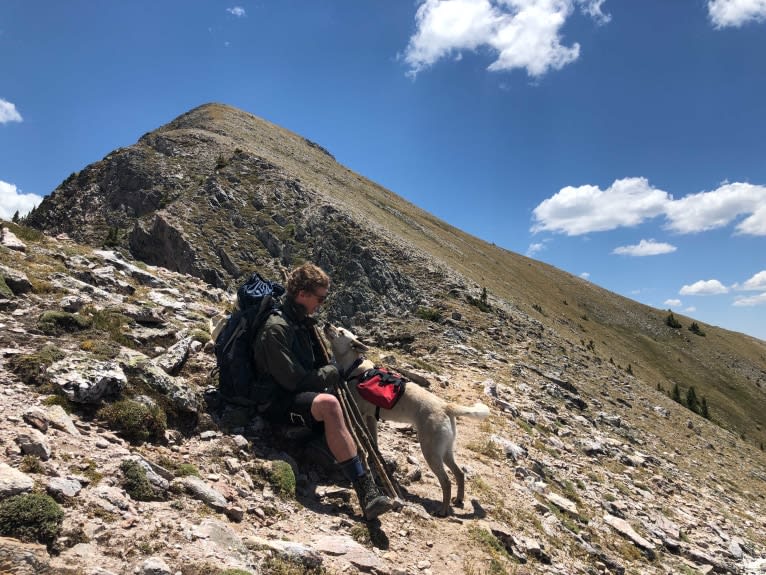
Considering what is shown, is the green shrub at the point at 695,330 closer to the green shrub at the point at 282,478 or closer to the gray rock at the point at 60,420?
the green shrub at the point at 282,478

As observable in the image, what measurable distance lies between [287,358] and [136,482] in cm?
205

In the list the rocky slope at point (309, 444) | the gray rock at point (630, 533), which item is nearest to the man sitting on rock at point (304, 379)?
the rocky slope at point (309, 444)

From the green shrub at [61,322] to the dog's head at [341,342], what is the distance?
12.4ft

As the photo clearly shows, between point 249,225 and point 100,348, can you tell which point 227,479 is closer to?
point 100,348

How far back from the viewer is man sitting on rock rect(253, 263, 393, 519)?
218 inches

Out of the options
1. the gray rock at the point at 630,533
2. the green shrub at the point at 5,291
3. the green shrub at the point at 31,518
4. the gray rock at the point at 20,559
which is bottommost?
the gray rock at the point at 630,533

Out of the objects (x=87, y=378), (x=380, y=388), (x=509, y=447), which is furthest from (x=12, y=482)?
(x=509, y=447)

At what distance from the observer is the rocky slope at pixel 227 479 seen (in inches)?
156

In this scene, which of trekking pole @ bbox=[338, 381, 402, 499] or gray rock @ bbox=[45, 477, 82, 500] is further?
trekking pole @ bbox=[338, 381, 402, 499]

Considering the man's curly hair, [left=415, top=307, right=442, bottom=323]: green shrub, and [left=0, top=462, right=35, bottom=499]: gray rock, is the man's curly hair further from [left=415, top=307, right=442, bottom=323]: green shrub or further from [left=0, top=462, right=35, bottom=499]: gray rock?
[left=415, top=307, right=442, bottom=323]: green shrub

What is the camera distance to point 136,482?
4.43 m

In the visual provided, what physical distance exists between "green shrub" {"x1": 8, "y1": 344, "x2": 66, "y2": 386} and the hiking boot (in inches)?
153

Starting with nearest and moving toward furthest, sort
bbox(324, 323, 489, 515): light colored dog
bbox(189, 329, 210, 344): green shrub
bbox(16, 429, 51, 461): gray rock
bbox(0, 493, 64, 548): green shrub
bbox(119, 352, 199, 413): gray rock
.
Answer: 1. bbox(0, 493, 64, 548): green shrub
2. bbox(16, 429, 51, 461): gray rock
3. bbox(119, 352, 199, 413): gray rock
4. bbox(324, 323, 489, 515): light colored dog
5. bbox(189, 329, 210, 344): green shrub

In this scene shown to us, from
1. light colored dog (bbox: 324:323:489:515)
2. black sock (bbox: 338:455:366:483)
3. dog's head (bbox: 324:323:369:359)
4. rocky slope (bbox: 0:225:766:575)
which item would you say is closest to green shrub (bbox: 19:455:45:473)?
rocky slope (bbox: 0:225:766:575)
